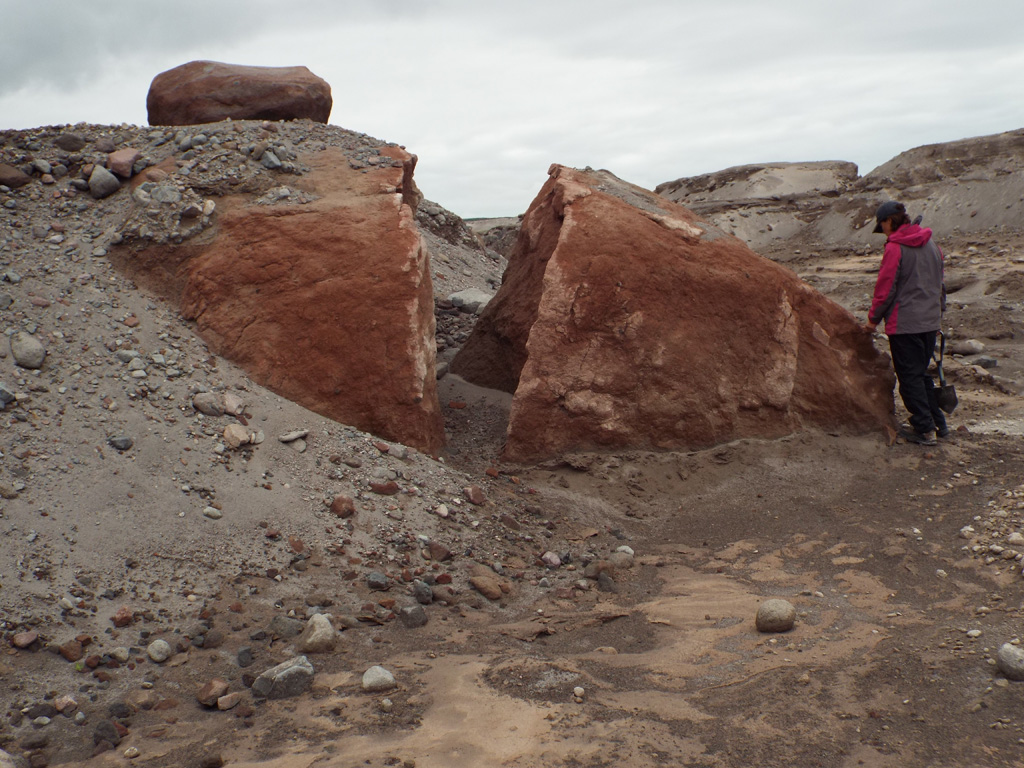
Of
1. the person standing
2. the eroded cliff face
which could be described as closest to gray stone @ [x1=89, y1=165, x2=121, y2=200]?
the eroded cliff face

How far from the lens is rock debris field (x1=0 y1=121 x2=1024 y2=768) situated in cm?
226

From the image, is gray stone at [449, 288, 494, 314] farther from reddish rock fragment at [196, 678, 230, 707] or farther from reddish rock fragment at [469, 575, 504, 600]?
reddish rock fragment at [196, 678, 230, 707]

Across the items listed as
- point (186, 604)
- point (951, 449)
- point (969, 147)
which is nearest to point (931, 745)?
point (186, 604)

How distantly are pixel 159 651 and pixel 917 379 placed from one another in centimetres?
438

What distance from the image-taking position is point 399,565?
357 centimetres

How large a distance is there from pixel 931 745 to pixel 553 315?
3068 mm

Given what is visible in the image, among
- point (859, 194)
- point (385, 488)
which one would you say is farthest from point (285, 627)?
point (859, 194)

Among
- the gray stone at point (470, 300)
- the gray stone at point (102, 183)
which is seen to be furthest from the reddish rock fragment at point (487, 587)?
the gray stone at point (470, 300)

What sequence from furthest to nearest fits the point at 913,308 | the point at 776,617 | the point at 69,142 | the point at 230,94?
the point at 230,94
the point at 69,142
the point at 913,308
the point at 776,617

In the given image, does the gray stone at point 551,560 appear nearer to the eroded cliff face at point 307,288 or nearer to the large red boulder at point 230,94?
the eroded cliff face at point 307,288

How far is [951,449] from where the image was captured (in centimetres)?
497

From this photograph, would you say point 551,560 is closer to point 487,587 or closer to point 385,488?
point 487,587

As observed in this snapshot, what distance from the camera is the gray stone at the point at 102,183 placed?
4.94 meters

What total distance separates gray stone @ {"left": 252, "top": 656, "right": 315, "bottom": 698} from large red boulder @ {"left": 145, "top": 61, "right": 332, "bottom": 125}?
4640 millimetres
